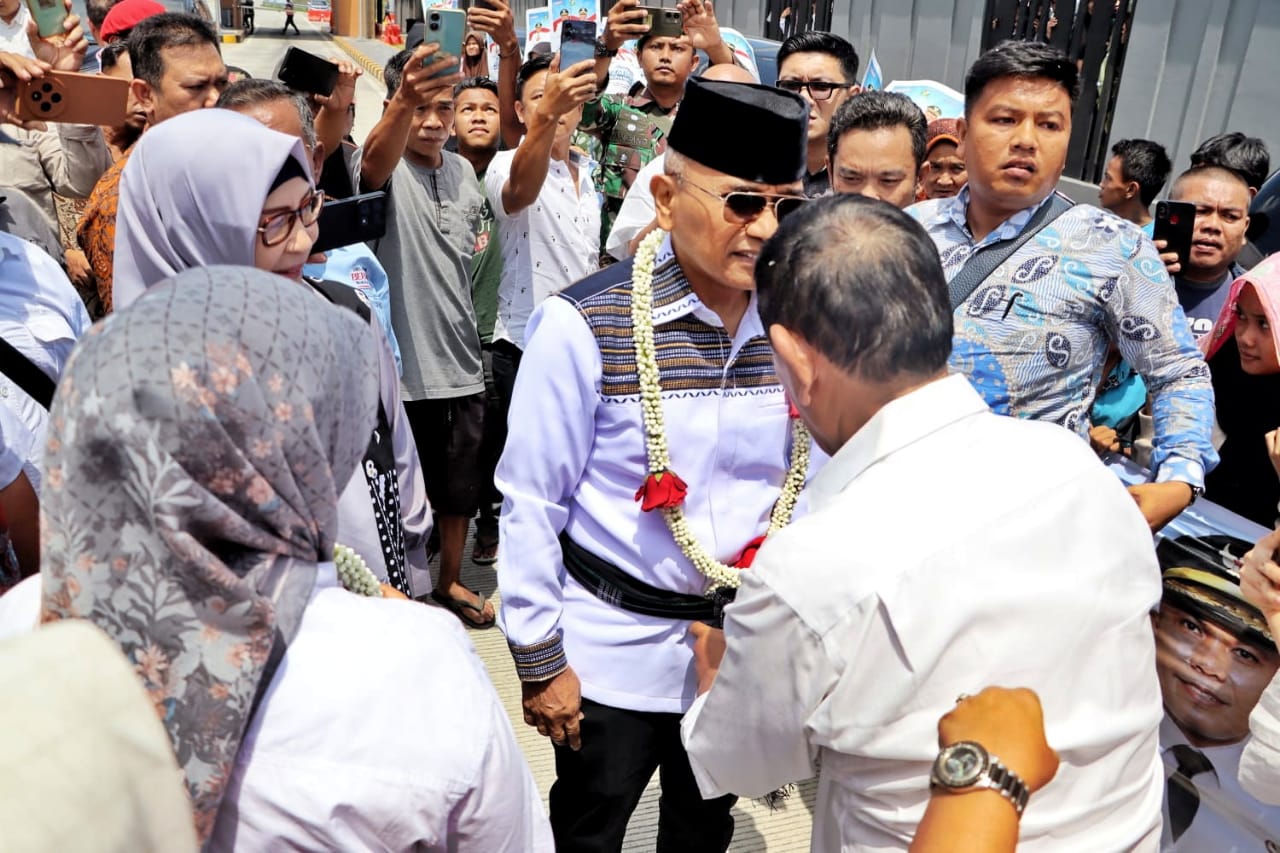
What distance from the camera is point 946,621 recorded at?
42.7 inches

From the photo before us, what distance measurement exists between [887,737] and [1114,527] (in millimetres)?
396

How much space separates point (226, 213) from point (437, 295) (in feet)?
5.35

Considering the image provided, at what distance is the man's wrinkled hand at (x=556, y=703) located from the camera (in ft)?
6.06

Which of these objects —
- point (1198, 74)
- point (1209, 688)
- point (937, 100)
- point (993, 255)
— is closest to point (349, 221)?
point (993, 255)

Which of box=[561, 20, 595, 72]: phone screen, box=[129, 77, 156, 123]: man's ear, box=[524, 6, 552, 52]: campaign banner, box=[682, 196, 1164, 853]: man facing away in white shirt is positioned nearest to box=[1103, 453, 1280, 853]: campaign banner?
box=[682, 196, 1164, 853]: man facing away in white shirt

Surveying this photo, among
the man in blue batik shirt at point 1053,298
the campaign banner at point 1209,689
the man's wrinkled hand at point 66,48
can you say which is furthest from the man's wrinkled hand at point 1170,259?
→ the man's wrinkled hand at point 66,48

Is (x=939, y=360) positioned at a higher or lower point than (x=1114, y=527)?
higher

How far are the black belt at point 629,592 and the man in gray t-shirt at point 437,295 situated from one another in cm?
162

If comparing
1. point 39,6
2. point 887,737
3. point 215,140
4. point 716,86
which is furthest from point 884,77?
point 887,737

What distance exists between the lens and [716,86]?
182 cm

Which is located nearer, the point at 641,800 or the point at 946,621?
the point at 946,621

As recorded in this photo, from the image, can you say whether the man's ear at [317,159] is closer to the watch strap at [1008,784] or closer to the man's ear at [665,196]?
the man's ear at [665,196]

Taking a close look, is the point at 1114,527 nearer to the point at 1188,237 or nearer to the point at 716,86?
the point at 716,86

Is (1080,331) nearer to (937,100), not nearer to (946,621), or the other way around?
(946,621)
